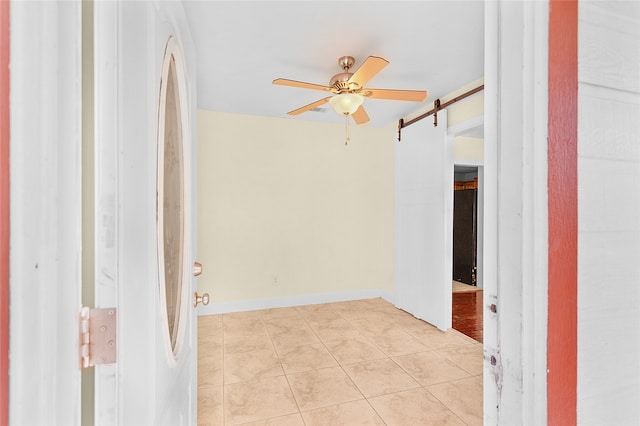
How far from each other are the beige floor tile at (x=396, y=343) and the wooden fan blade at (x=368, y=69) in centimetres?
233

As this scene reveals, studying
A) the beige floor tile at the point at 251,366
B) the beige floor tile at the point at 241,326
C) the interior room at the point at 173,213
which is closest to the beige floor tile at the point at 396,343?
the beige floor tile at the point at 251,366

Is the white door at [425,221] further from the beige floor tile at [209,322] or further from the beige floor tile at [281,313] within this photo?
the beige floor tile at [209,322]

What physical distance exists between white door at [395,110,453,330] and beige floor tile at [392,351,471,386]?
685 millimetres

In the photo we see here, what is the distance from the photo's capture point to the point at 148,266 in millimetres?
620

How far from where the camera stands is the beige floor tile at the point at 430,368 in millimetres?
2361

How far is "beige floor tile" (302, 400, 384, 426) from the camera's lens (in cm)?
188

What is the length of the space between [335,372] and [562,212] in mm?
2311

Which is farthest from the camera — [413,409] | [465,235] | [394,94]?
[465,235]

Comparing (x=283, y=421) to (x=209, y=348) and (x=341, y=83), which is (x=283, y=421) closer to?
(x=209, y=348)

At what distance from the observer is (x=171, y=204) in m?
0.87

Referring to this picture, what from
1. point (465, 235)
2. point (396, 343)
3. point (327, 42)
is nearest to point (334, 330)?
point (396, 343)

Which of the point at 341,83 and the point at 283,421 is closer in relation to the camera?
the point at 283,421

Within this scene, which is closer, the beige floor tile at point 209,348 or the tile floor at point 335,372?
the tile floor at point 335,372

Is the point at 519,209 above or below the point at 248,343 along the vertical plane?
above
